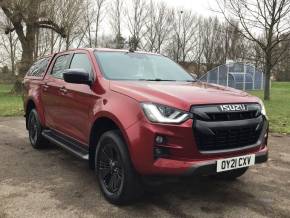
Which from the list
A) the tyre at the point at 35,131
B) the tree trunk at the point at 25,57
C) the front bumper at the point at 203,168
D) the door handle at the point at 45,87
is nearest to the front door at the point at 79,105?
the door handle at the point at 45,87

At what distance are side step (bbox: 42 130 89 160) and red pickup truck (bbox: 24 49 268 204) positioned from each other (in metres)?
0.02

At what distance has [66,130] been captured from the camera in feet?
19.7

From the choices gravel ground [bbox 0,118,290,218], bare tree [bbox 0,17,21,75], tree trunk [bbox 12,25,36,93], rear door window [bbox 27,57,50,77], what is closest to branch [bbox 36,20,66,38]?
tree trunk [bbox 12,25,36,93]

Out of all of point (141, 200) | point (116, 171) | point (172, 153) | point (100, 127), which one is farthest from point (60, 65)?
point (172, 153)

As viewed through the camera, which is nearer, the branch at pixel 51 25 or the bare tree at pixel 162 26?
the branch at pixel 51 25

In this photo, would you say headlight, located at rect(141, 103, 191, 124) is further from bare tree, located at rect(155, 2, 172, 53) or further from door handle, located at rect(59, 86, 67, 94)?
bare tree, located at rect(155, 2, 172, 53)

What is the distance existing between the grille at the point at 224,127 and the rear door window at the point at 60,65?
9.89ft

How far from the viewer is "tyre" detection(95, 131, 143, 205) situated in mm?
4262

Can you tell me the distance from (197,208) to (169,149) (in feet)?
2.93

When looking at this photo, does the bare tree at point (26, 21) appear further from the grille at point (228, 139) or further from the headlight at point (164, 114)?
the grille at point (228, 139)

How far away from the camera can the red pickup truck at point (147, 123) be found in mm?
3977

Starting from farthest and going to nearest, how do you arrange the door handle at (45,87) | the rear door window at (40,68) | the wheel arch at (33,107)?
the rear door window at (40,68)
the wheel arch at (33,107)
the door handle at (45,87)

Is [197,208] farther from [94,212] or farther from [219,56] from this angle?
[219,56]

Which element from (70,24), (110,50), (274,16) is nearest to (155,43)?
(70,24)
